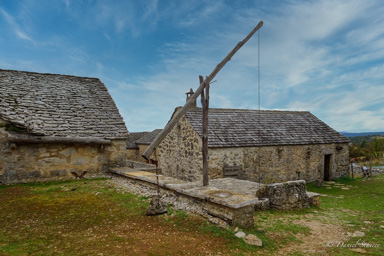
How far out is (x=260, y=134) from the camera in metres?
14.8

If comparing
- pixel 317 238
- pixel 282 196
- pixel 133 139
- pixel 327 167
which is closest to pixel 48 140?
pixel 282 196

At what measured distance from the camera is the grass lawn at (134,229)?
369 centimetres

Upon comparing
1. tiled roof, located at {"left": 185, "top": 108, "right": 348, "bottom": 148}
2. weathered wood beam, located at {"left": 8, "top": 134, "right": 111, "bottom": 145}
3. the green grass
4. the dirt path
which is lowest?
the green grass

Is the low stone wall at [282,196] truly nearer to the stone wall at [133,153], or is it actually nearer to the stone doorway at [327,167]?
the stone doorway at [327,167]

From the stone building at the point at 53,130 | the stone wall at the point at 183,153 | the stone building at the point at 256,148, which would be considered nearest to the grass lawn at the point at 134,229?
the stone building at the point at 53,130

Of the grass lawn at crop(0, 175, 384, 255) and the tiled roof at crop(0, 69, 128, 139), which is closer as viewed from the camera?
the grass lawn at crop(0, 175, 384, 255)

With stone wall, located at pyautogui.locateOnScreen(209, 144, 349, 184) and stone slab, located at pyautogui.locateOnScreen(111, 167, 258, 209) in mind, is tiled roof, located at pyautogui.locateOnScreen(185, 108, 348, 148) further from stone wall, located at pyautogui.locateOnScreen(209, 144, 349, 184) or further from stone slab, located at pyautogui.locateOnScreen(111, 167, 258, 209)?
stone slab, located at pyautogui.locateOnScreen(111, 167, 258, 209)

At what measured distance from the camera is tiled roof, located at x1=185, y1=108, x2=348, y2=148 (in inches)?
535

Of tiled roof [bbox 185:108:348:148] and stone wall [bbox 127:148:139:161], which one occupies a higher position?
tiled roof [bbox 185:108:348:148]

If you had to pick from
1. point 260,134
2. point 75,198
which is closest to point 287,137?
point 260,134

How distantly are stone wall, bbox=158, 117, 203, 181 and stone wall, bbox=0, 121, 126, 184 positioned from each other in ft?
14.0

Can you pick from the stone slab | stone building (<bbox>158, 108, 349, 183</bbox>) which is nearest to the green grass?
the stone slab

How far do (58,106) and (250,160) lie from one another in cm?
1021

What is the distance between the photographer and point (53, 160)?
8.85 meters
